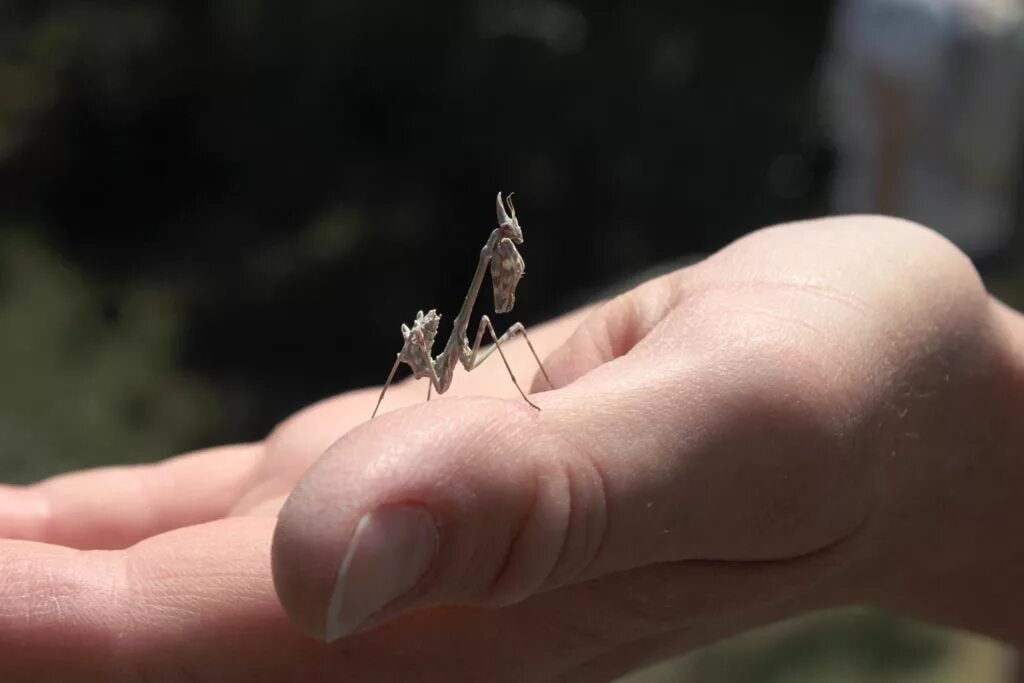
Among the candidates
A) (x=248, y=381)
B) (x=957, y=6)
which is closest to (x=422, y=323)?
(x=957, y=6)

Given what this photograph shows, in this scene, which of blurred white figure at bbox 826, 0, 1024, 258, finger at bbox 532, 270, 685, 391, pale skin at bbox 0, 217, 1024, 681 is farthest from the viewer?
blurred white figure at bbox 826, 0, 1024, 258

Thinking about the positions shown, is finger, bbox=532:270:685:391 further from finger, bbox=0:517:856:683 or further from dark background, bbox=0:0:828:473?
dark background, bbox=0:0:828:473

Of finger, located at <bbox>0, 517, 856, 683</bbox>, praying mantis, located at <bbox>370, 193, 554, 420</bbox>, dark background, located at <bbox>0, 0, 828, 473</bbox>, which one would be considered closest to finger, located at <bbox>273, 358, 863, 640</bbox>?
finger, located at <bbox>0, 517, 856, 683</bbox>

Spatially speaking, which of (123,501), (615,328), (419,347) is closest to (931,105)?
(615,328)

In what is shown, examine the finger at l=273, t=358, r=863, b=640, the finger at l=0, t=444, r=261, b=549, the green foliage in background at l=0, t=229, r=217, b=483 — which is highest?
the finger at l=273, t=358, r=863, b=640

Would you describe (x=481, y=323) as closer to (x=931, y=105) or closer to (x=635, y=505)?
(x=635, y=505)

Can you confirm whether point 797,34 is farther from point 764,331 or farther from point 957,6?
point 764,331

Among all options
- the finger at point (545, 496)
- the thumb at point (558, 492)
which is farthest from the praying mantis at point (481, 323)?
the finger at point (545, 496)
